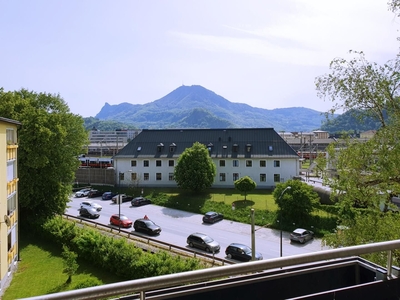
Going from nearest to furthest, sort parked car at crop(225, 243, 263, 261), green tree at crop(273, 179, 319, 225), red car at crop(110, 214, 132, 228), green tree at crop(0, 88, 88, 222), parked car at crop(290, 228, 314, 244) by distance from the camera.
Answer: parked car at crop(225, 243, 263, 261) → parked car at crop(290, 228, 314, 244) → green tree at crop(0, 88, 88, 222) → green tree at crop(273, 179, 319, 225) → red car at crop(110, 214, 132, 228)

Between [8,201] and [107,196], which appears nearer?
[8,201]

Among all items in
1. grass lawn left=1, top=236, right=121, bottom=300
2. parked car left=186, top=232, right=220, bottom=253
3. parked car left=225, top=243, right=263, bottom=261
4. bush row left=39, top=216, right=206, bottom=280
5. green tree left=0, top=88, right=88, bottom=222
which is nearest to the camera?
bush row left=39, top=216, right=206, bottom=280

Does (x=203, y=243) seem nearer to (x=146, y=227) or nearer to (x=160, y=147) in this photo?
(x=146, y=227)

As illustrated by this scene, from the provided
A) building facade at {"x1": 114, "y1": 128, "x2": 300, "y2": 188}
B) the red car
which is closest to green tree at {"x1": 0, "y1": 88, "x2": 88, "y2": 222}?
the red car

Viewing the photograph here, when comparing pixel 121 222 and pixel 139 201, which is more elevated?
pixel 139 201

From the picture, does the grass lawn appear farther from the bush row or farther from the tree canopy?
the tree canopy

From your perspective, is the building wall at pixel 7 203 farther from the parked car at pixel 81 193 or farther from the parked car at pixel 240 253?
the parked car at pixel 81 193

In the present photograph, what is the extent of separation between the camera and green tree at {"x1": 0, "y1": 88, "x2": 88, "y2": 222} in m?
25.0

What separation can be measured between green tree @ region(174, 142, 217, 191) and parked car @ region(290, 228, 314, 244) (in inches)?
535

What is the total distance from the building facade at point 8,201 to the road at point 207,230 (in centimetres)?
887

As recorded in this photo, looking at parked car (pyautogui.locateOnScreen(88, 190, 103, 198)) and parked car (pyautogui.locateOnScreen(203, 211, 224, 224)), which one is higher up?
parked car (pyautogui.locateOnScreen(88, 190, 103, 198))

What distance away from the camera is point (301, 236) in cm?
2442

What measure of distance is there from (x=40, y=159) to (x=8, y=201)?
728 cm

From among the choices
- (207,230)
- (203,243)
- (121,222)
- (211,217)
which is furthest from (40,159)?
(211,217)
